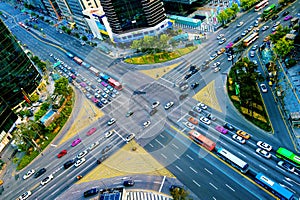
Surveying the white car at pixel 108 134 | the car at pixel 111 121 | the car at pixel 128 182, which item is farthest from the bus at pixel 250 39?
the car at pixel 128 182

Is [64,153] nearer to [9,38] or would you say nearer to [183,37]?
[9,38]

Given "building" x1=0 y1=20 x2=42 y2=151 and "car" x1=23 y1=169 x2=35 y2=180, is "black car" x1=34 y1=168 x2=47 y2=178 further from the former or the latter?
"building" x1=0 y1=20 x2=42 y2=151

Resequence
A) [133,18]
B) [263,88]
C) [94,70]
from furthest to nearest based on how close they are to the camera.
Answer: [133,18] < [94,70] < [263,88]

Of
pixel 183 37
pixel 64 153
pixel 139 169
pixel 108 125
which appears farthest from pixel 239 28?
pixel 64 153

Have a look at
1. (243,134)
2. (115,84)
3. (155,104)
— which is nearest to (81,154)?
(155,104)

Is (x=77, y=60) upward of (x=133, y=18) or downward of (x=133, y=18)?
downward

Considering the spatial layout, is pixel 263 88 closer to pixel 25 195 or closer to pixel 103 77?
pixel 103 77
